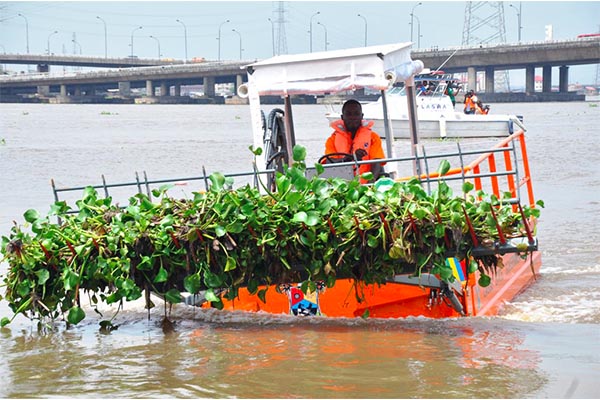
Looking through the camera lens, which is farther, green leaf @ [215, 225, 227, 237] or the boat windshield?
the boat windshield

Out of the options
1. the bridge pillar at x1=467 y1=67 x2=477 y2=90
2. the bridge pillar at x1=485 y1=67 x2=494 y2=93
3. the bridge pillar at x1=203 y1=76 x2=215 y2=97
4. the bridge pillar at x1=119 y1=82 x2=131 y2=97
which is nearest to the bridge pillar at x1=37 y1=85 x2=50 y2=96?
the bridge pillar at x1=119 y1=82 x2=131 y2=97

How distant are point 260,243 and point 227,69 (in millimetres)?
92298

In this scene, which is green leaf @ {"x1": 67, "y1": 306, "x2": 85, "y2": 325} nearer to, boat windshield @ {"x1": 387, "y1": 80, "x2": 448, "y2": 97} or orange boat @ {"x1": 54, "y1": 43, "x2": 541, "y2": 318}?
orange boat @ {"x1": 54, "y1": 43, "x2": 541, "y2": 318}

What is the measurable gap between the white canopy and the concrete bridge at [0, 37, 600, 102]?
46731 millimetres

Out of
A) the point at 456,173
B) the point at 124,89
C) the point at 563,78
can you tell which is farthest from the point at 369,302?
the point at 124,89

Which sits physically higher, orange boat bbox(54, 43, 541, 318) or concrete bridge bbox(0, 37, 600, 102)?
concrete bridge bbox(0, 37, 600, 102)

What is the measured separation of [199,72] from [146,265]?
9584 cm

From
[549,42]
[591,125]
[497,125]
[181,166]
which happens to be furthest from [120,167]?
[549,42]

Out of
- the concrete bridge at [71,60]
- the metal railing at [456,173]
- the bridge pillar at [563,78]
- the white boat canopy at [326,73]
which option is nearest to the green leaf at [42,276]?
the metal railing at [456,173]

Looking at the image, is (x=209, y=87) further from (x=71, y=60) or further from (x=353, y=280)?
(x=353, y=280)

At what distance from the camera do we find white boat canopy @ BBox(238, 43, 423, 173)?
8.51 metres

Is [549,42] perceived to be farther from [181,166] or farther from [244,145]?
[181,166]

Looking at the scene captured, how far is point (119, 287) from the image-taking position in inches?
267

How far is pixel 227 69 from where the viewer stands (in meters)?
97.8
